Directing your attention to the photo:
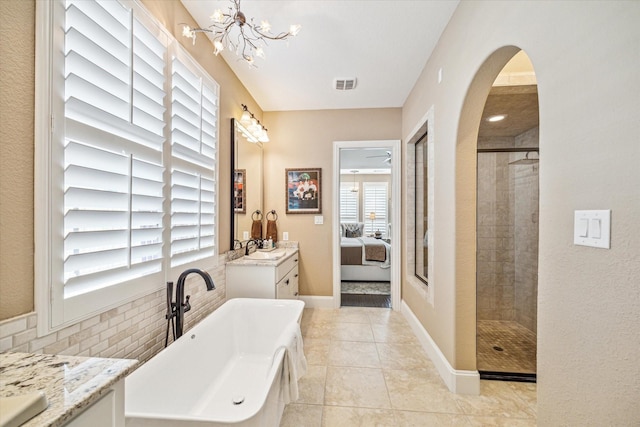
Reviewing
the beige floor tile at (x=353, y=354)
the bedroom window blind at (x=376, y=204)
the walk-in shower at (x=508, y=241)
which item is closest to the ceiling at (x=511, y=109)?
the walk-in shower at (x=508, y=241)

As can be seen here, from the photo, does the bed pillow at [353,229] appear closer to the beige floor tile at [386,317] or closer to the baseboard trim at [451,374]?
the beige floor tile at [386,317]

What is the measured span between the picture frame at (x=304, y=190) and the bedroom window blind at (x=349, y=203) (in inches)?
169

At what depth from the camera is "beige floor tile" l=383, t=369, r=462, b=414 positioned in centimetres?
170

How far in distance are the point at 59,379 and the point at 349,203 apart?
7344mm

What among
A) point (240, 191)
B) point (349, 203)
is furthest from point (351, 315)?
point (349, 203)

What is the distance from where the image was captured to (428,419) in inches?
63.1

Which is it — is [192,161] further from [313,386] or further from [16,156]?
[313,386]

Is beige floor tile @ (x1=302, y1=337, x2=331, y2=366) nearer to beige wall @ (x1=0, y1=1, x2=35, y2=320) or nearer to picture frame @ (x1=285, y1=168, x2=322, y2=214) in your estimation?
picture frame @ (x1=285, y1=168, x2=322, y2=214)

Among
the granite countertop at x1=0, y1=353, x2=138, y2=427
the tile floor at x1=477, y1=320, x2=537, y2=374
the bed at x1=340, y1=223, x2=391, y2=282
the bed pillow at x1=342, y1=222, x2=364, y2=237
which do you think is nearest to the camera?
the granite countertop at x1=0, y1=353, x2=138, y2=427

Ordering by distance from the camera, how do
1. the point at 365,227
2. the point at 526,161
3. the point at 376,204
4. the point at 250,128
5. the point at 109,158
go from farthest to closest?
the point at 376,204, the point at 365,227, the point at 250,128, the point at 526,161, the point at 109,158

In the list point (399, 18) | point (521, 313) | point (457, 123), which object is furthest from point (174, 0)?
point (521, 313)

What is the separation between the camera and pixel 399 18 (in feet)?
6.29

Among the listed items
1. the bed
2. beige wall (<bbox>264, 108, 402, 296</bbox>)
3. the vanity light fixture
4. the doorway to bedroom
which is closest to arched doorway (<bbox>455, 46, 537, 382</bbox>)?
the doorway to bedroom

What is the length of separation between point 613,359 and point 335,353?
1965 millimetres
